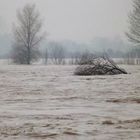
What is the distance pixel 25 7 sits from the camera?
59125 mm

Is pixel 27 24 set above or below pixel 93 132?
above

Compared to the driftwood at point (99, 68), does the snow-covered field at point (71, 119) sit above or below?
below

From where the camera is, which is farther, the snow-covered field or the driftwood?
the driftwood

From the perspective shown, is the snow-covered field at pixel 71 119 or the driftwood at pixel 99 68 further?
the driftwood at pixel 99 68

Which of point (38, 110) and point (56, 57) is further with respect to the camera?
point (56, 57)

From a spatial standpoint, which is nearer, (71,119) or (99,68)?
(71,119)

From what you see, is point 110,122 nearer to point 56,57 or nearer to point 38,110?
point 38,110

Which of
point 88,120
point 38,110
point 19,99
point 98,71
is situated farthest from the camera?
point 98,71

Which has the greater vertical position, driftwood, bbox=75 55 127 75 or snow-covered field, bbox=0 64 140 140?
driftwood, bbox=75 55 127 75

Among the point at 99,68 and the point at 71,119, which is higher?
the point at 99,68

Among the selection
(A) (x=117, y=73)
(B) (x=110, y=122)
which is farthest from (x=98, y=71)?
(B) (x=110, y=122)

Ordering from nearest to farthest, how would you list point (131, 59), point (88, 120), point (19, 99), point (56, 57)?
point (88, 120) < point (19, 99) < point (131, 59) < point (56, 57)

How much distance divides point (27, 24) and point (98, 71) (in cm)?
3864

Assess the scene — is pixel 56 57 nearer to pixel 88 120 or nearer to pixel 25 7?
pixel 25 7
